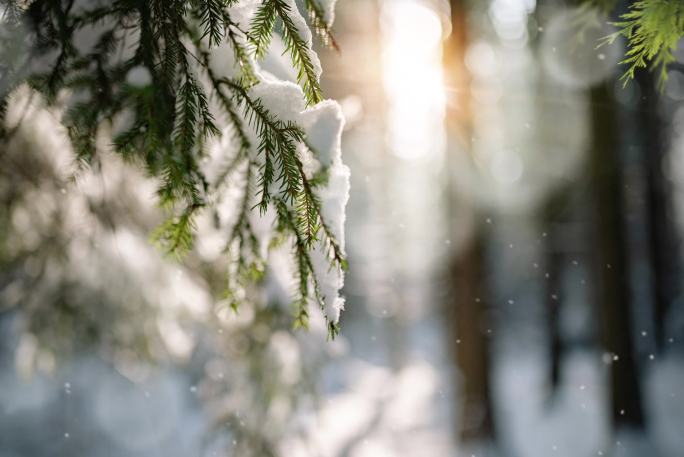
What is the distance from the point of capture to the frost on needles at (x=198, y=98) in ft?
4.98

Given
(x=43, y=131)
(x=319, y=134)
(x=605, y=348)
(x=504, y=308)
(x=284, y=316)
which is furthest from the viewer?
(x=504, y=308)

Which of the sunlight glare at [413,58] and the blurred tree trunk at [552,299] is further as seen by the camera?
the blurred tree trunk at [552,299]

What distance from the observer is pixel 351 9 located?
6852 mm

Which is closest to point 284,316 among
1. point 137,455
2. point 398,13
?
point 137,455

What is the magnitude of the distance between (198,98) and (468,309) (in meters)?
5.50

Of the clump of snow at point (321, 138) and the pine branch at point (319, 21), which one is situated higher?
the pine branch at point (319, 21)

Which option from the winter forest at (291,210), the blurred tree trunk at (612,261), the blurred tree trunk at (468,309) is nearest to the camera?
the winter forest at (291,210)

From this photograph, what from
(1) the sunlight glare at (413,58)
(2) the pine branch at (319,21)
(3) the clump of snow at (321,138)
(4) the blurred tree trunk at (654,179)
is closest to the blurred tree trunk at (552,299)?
(4) the blurred tree trunk at (654,179)

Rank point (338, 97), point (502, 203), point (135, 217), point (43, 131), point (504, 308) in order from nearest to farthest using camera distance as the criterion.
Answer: point (43, 131)
point (135, 217)
point (338, 97)
point (502, 203)
point (504, 308)

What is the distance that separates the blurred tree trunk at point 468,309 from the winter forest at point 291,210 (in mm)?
27

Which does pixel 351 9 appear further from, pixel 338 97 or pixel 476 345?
pixel 476 345

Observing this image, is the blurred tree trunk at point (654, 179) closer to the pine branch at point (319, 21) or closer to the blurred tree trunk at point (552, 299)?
the blurred tree trunk at point (552, 299)

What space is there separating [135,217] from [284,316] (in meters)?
1.39

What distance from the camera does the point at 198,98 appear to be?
1.55 meters
